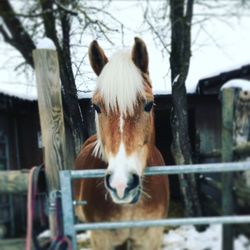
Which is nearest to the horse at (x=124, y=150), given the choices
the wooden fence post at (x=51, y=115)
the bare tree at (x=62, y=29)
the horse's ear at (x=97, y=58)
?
the horse's ear at (x=97, y=58)

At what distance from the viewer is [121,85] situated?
4.69 ft

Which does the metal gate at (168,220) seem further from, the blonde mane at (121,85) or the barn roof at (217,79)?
the barn roof at (217,79)

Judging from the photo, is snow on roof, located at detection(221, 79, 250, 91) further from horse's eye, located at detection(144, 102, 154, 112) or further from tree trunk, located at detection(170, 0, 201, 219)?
tree trunk, located at detection(170, 0, 201, 219)

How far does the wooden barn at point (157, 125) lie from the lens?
4.29 metres

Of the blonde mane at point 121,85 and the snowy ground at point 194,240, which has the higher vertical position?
the blonde mane at point 121,85

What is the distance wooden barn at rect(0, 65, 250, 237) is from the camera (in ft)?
14.1

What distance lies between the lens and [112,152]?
1307mm

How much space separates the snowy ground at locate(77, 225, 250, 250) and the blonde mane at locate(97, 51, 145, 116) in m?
0.91

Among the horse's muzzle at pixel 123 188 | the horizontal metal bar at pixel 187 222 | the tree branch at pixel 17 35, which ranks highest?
the tree branch at pixel 17 35

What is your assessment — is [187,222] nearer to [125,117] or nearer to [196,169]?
[196,169]

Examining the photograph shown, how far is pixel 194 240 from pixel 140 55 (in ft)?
4.30

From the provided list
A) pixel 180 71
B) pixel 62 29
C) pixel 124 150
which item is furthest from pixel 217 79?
pixel 124 150

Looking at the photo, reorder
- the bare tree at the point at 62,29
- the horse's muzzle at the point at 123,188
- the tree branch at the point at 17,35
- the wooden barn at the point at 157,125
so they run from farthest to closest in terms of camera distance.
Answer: the wooden barn at the point at 157,125
the tree branch at the point at 17,35
the bare tree at the point at 62,29
the horse's muzzle at the point at 123,188

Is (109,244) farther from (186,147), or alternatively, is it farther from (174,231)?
(186,147)
